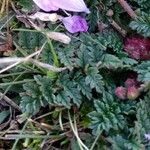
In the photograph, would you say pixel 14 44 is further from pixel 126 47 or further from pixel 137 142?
pixel 137 142

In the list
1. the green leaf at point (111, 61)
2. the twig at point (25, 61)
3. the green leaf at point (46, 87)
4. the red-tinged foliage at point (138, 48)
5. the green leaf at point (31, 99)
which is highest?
the red-tinged foliage at point (138, 48)

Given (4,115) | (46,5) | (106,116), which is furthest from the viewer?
(46,5)

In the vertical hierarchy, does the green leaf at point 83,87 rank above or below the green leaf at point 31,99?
above

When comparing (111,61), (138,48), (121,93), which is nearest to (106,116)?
(121,93)

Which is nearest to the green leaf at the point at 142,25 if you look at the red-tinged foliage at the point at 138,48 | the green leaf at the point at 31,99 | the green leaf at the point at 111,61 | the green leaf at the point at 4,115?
the red-tinged foliage at the point at 138,48

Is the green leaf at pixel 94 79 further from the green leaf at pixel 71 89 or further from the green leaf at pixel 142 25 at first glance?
the green leaf at pixel 142 25

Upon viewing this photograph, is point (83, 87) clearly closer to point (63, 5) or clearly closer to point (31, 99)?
point (31, 99)
